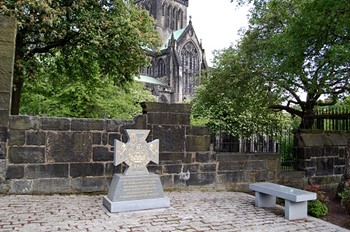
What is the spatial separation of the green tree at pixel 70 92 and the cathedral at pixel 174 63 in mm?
35439

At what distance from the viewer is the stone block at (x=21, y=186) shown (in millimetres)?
6566

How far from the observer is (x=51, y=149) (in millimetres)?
6898

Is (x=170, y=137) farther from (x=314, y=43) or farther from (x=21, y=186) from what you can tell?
(x=314, y=43)

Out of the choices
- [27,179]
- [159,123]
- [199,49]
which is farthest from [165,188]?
[199,49]

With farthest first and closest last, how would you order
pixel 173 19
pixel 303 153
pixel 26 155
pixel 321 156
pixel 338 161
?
pixel 173 19 < pixel 338 161 < pixel 321 156 < pixel 303 153 < pixel 26 155

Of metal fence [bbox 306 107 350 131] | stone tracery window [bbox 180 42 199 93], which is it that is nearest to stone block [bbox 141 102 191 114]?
metal fence [bbox 306 107 350 131]

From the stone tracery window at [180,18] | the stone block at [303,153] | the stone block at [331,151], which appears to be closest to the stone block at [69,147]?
the stone block at [303,153]

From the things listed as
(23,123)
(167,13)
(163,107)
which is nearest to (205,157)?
Answer: (163,107)

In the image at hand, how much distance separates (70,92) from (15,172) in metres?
8.22

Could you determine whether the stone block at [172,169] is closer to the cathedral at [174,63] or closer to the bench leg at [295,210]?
the bench leg at [295,210]

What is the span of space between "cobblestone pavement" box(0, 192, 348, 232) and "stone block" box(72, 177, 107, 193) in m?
0.26

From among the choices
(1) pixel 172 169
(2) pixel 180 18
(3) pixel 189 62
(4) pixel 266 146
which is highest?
(2) pixel 180 18

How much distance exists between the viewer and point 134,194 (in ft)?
20.4

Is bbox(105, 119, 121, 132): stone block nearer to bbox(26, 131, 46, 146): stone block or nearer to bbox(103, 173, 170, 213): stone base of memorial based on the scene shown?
bbox(26, 131, 46, 146): stone block
